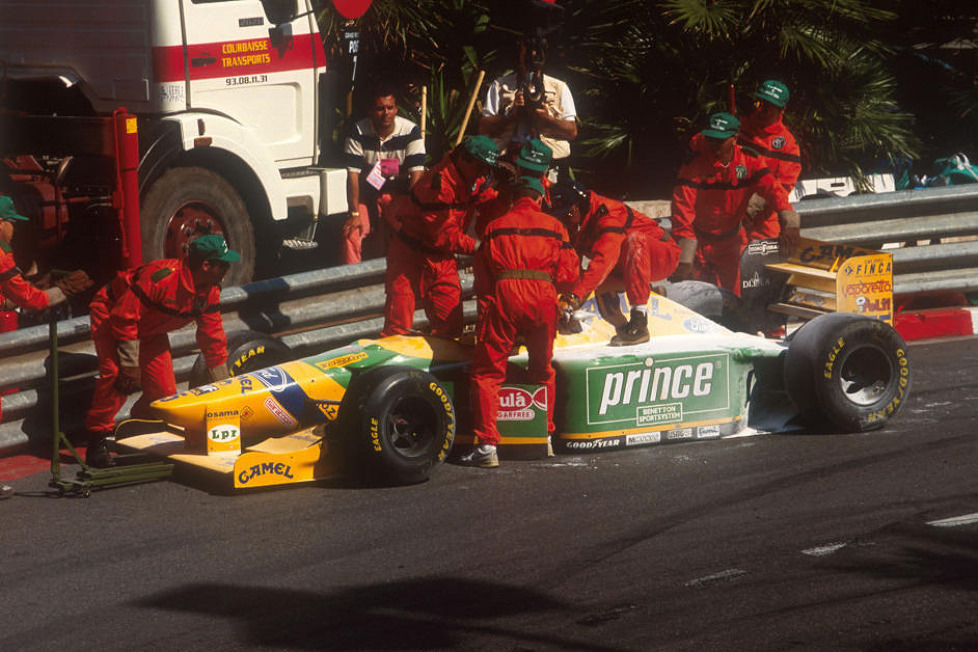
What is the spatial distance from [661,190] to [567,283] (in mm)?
5191

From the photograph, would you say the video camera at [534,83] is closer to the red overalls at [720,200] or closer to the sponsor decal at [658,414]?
the red overalls at [720,200]

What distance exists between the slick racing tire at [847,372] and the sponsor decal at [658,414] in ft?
2.24

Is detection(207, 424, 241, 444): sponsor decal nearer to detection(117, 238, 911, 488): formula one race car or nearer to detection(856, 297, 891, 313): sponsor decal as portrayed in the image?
detection(117, 238, 911, 488): formula one race car

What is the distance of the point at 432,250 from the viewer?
8.45m

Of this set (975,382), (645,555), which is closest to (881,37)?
(975,382)

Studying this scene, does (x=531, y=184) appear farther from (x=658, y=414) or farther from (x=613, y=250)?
(x=658, y=414)

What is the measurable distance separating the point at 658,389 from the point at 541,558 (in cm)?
Answer: 221

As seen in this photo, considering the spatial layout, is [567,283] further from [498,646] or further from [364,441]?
[498,646]

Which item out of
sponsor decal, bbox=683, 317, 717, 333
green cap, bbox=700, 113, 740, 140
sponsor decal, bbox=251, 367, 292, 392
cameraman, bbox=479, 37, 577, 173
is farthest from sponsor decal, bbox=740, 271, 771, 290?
sponsor decal, bbox=251, 367, 292, 392

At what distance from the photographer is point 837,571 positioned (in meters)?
5.81

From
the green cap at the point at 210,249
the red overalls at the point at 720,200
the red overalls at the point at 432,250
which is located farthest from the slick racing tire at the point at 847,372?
the green cap at the point at 210,249

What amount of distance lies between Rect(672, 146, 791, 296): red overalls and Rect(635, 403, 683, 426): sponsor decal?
1.91m

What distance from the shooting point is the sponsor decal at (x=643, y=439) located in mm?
7980

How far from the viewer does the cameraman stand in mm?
9570
